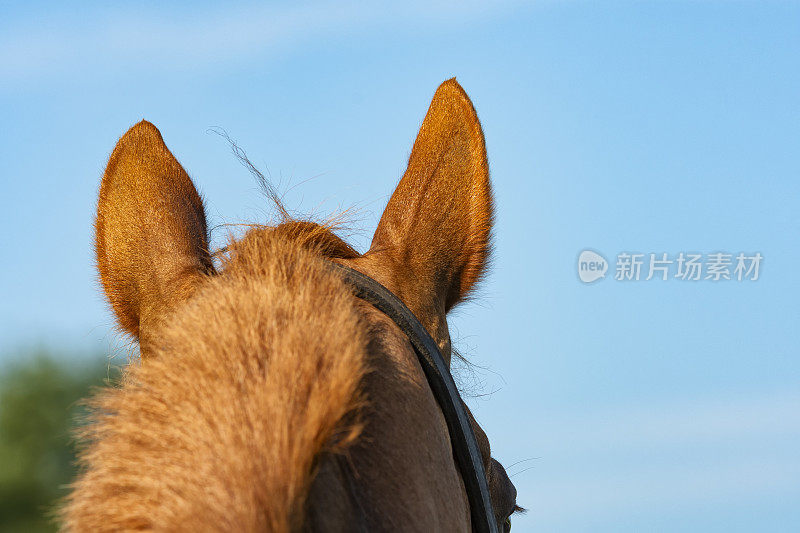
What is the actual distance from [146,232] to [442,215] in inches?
36.9

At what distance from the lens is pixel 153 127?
8.89 ft

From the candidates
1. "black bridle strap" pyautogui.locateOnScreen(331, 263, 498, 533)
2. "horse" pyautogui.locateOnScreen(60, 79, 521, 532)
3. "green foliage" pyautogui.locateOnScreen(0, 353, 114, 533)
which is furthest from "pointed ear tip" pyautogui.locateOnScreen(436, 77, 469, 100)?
"green foliage" pyautogui.locateOnScreen(0, 353, 114, 533)

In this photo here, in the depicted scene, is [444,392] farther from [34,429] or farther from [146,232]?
[34,429]

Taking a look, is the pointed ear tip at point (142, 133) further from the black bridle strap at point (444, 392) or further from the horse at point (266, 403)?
the black bridle strap at point (444, 392)

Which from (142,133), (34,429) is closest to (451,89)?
(142,133)

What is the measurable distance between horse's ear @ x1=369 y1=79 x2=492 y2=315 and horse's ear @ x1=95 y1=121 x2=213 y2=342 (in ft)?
1.98

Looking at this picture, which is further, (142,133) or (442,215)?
(142,133)

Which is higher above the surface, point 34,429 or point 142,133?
point 34,429

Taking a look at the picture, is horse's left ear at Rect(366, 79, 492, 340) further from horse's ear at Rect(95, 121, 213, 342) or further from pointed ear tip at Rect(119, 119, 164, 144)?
pointed ear tip at Rect(119, 119, 164, 144)

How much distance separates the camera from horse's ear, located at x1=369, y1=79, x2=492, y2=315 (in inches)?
99.0

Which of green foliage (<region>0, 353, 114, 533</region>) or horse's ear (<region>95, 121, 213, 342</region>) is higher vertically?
green foliage (<region>0, 353, 114, 533</region>)

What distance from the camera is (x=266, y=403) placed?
148cm

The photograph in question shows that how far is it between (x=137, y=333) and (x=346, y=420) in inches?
50.0

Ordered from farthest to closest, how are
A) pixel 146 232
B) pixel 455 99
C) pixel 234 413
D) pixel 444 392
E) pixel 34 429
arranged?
pixel 34 429 < pixel 455 99 < pixel 146 232 < pixel 444 392 < pixel 234 413
